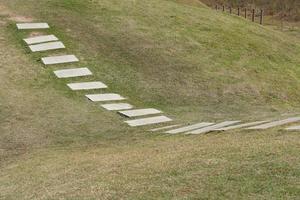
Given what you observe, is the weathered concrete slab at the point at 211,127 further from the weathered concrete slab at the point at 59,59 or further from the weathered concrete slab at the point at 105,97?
the weathered concrete slab at the point at 59,59

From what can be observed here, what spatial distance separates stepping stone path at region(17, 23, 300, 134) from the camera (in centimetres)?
1173

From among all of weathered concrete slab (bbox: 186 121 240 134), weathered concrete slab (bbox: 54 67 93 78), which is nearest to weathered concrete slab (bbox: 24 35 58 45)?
weathered concrete slab (bbox: 54 67 93 78)

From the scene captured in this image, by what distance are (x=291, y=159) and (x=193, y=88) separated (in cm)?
887

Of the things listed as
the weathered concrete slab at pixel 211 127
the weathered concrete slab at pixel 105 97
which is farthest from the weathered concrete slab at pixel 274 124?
the weathered concrete slab at pixel 105 97

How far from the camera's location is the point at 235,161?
774 cm

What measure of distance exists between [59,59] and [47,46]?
97 cm

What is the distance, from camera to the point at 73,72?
16.4m

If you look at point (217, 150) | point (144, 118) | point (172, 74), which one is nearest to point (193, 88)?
point (172, 74)

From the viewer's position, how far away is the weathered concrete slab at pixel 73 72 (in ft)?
→ 53.1

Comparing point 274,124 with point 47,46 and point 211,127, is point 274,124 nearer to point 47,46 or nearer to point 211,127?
point 211,127

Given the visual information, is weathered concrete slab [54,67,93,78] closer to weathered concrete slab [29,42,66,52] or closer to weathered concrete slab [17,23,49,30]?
weathered concrete slab [29,42,66,52]

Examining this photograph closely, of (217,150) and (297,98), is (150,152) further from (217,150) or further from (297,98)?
(297,98)

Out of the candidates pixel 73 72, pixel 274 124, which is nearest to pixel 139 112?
pixel 73 72

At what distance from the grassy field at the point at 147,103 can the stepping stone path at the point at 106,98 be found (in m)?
0.31
